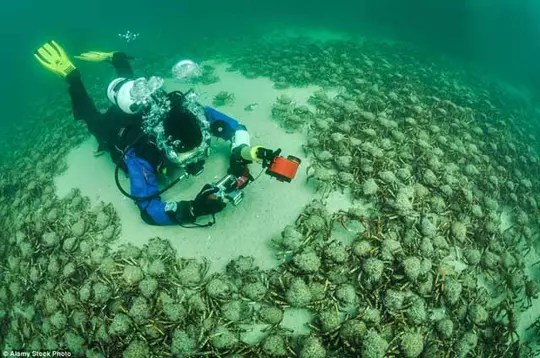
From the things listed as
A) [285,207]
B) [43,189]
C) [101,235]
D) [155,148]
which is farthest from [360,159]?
[43,189]

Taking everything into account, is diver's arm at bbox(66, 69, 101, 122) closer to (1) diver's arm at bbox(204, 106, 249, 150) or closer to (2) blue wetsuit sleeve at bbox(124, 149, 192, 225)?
(1) diver's arm at bbox(204, 106, 249, 150)

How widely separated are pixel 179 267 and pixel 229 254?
81 centimetres

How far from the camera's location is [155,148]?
6105 mm

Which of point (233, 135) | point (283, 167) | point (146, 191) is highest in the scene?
point (283, 167)

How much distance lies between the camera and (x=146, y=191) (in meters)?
5.99

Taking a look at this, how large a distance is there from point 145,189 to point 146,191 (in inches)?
1.5

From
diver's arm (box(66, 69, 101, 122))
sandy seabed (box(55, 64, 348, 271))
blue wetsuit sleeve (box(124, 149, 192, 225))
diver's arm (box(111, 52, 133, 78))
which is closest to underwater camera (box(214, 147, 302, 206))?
sandy seabed (box(55, 64, 348, 271))

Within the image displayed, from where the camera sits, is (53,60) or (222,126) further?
(53,60)

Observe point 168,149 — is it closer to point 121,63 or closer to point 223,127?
point 223,127

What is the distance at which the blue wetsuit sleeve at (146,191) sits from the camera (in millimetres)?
5922

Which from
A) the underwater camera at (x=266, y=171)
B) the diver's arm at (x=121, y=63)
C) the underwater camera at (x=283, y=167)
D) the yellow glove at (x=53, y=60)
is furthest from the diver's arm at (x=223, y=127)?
the yellow glove at (x=53, y=60)

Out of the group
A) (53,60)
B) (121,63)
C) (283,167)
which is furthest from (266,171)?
(53,60)

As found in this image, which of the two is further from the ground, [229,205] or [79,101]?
[79,101]

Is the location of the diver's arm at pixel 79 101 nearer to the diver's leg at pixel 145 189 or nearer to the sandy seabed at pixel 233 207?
the sandy seabed at pixel 233 207
